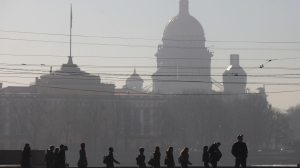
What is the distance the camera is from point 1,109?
91.9 m

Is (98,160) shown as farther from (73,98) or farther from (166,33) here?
(166,33)

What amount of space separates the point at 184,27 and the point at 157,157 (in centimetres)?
16787

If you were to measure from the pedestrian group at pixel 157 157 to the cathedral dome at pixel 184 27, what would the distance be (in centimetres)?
16656

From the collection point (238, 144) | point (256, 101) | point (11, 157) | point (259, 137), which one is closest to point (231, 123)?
point (259, 137)

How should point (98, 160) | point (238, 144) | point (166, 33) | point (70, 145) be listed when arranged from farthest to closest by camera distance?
1. point (166, 33)
2. point (70, 145)
3. point (98, 160)
4. point (238, 144)

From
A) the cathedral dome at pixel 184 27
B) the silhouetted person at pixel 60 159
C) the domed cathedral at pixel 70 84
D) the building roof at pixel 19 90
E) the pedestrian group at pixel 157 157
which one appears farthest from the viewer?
the cathedral dome at pixel 184 27

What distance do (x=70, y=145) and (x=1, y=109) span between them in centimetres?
1323

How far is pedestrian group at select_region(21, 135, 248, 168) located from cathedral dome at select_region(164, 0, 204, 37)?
546 feet

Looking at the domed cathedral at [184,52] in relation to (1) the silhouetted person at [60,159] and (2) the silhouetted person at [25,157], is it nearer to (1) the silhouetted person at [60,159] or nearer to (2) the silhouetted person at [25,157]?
(2) the silhouetted person at [25,157]

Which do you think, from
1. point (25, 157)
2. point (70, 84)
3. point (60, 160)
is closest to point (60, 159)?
point (60, 160)

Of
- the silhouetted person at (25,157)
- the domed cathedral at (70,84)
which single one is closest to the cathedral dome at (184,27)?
the domed cathedral at (70,84)

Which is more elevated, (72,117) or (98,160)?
(72,117)

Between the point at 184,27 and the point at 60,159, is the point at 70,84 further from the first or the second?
the point at 184,27

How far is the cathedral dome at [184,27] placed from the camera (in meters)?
192
